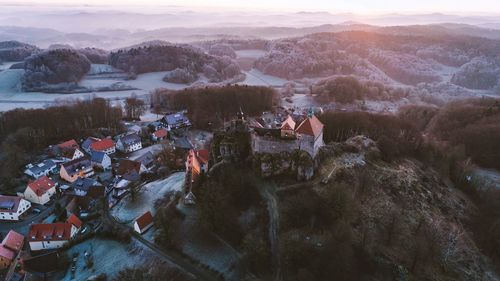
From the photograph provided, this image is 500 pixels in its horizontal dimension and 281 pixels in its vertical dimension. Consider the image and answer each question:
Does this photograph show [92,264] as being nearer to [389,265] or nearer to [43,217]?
[43,217]

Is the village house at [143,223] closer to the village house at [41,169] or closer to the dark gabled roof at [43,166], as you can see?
the village house at [41,169]

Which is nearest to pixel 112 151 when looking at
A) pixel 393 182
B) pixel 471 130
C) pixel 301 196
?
pixel 301 196

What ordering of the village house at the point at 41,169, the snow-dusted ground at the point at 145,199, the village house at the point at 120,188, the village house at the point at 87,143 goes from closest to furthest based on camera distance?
the snow-dusted ground at the point at 145,199
the village house at the point at 120,188
the village house at the point at 41,169
the village house at the point at 87,143

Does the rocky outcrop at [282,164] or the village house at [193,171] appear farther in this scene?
the village house at [193,171]

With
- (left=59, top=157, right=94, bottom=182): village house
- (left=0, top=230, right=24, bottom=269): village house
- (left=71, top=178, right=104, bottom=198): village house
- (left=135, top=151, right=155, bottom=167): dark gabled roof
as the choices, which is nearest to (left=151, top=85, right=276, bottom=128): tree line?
(left=135, top=151, right=155, bottom=167): dark gabled roof

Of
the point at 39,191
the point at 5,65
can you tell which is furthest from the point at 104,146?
the point at 5,65

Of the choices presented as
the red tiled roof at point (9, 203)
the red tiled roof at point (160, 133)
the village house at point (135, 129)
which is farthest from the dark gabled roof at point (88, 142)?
the red tiled roof at point (9, 203)

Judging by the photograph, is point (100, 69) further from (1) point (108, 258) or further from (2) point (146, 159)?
(1) point (108, 258)

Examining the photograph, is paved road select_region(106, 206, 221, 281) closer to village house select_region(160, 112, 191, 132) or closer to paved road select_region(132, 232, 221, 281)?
paved road select_region(132, 232, 221, 281)
